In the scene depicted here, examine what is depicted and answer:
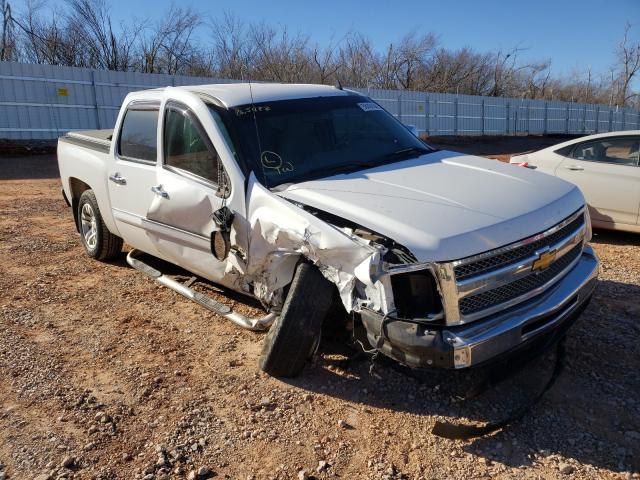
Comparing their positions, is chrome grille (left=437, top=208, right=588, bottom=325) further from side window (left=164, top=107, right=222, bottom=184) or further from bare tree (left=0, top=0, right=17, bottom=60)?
bare tree (left=0, top=0, right=17, bottom=60)

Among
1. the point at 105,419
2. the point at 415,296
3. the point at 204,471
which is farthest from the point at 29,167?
the point at 415,296

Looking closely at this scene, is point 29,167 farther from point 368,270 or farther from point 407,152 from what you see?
point 368,270

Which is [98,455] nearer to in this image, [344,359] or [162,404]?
[162,404]

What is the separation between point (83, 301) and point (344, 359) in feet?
8.61

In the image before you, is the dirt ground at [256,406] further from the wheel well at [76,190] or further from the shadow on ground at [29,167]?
the shadow on ground at [29,167]

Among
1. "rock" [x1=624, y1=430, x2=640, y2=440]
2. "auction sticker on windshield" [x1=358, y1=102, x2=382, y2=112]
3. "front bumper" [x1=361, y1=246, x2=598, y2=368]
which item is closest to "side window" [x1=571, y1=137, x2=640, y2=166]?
"auction sticker on windshield" [x1=358, y1=102, x2=382, y2=112]

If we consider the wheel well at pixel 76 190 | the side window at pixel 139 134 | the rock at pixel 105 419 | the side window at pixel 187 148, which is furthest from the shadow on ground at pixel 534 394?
the wheel well at pixel 76 190

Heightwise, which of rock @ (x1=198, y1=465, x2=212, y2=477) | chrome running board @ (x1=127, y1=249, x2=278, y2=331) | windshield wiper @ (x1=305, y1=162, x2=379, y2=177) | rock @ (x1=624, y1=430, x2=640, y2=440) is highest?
windshield wiper @ (x1=305, y1=162, x2=379, y2=177)

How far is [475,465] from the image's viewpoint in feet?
9.00

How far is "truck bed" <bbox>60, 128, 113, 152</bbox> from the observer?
18.5ft

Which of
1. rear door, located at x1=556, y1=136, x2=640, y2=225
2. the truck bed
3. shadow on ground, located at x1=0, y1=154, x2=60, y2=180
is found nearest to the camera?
the truck bed

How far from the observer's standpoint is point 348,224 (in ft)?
9.99

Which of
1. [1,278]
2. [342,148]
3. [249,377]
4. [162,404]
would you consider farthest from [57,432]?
[1,278]

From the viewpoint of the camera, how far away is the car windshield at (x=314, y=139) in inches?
148
